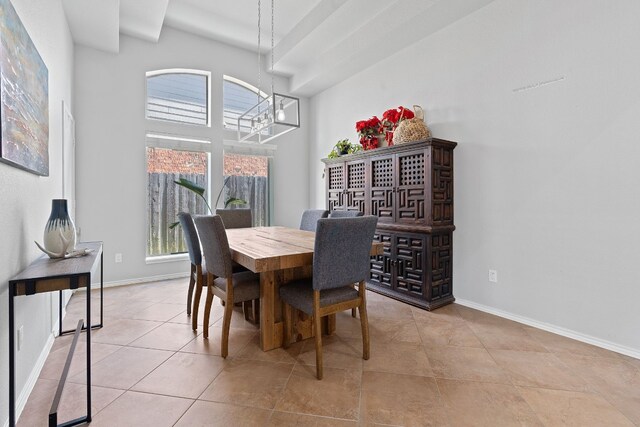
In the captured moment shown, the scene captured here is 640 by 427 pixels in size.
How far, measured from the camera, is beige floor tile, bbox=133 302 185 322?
2.81m

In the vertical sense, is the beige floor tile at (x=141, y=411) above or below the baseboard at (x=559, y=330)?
below

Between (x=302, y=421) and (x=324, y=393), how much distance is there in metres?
0.24

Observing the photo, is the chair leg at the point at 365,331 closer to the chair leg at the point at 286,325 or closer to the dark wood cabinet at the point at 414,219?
the chair leg at the point at 286,325

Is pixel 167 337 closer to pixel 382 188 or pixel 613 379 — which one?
pixel 382 188

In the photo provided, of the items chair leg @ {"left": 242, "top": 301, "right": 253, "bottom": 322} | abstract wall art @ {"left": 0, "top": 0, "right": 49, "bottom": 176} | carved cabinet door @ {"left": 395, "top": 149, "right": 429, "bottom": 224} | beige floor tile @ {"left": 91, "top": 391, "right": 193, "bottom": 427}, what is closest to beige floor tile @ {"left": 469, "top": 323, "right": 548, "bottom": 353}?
carved cabinet door @ {"left": 395, "top": 149, "right": 429, "bottom": 224}

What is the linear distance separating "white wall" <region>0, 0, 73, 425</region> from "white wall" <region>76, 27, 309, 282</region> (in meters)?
0.91

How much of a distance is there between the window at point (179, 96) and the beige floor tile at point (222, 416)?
12.5 ft

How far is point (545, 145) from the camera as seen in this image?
257 centimetres

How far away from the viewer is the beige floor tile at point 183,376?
1.74 meters

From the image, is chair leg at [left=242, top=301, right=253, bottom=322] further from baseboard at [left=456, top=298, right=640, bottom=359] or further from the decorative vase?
baseboard at [left=456, top=298, right=640, bottom=359]

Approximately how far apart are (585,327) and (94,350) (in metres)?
3.67

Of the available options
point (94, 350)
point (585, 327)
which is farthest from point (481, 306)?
point (94, 350)

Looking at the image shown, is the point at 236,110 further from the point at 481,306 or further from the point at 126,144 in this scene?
the point at 481,306

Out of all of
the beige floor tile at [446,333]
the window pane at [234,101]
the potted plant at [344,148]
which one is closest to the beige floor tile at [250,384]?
the beige floor tile at [446,333]
